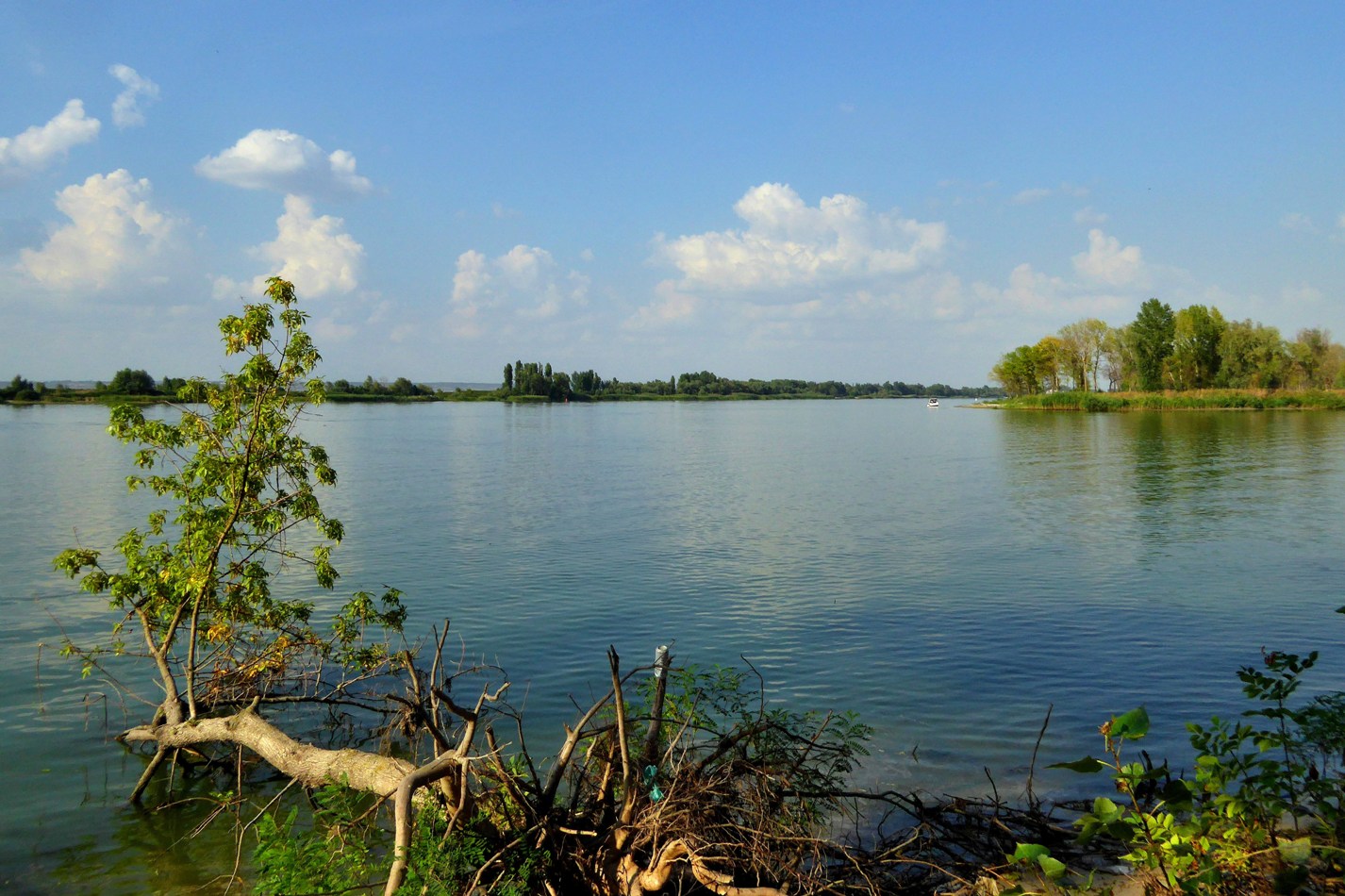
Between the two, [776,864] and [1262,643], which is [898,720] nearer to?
[776,864]

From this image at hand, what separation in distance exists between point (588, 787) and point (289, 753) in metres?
3.11

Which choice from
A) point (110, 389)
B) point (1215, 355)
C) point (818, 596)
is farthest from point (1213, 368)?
point (110, 389)

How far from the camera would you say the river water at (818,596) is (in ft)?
33.1

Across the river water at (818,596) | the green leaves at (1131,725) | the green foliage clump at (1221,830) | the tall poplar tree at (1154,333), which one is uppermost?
→ the tall poplar tree at (1154,333)

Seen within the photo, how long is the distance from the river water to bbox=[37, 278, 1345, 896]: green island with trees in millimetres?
866

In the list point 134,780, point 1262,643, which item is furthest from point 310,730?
point 1262,643

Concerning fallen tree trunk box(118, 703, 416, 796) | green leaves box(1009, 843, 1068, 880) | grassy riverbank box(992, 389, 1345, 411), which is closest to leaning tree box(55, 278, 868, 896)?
fallen tree trunk box(118, 703, 416, 796)

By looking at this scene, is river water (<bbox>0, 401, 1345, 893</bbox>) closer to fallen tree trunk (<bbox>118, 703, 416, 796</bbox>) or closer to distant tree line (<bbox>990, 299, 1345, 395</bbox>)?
fallen tree trunk (<bbox>118, 703, 416, 796</bbox>)

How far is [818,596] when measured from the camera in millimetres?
18297

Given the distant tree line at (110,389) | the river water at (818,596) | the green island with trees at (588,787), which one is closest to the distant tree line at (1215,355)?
the river water at (818,596)

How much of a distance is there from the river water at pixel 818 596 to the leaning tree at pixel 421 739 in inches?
38.2

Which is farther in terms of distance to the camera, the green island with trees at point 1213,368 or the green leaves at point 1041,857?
the green island with trees at point 1213,368

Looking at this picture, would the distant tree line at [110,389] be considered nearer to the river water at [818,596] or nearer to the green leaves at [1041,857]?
the river water at [818,596]

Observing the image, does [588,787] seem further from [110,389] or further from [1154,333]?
[110,389]
